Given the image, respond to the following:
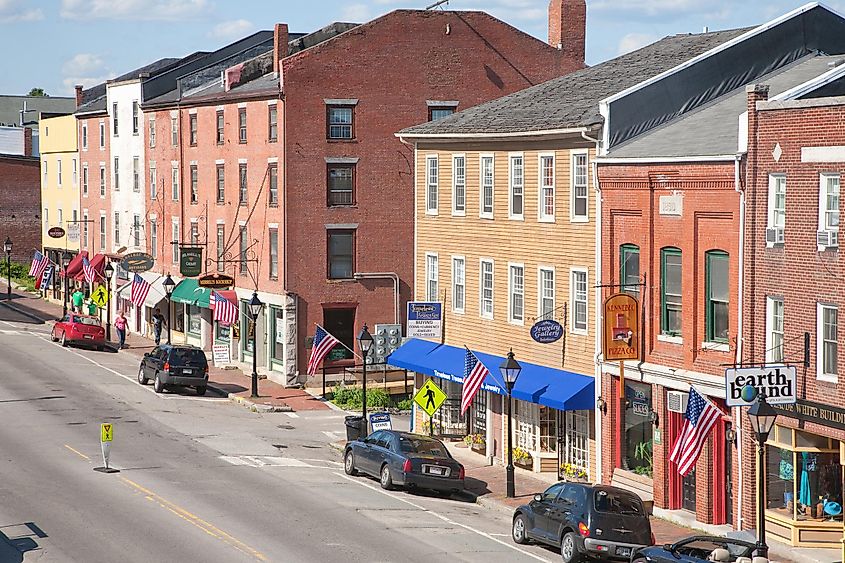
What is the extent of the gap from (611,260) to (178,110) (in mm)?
38583

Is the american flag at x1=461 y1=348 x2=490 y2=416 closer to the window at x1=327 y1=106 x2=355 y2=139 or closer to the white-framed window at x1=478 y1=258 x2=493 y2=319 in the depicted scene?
the white-framed window at x1=478 y1=258 x2=493 y2=319

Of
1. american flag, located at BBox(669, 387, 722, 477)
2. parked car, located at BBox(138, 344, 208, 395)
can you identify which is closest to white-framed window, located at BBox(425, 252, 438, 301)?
parked car, located at BBox(138, 344, 208, 395)

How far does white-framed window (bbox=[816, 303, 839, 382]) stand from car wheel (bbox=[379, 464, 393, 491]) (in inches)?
468

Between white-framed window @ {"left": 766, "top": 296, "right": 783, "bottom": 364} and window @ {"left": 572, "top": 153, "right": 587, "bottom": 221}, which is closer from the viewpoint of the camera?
white-framed window @ {"left": 766, "top": 296, "right": 783, "bottom": 364}

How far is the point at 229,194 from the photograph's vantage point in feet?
208

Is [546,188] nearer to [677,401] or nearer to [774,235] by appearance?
[677,401]

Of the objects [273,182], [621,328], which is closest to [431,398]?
[621,328]

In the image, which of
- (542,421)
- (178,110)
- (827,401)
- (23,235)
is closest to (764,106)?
(827,401)

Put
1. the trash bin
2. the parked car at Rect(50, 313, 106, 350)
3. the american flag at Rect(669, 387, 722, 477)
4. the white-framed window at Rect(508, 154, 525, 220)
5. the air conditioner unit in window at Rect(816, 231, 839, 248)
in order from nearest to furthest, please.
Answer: the air conditioner unit in window at Rect(816, 231, 839, 248) → the american flag at Rect(669, 387, 722, 477) → the white-framed window at Rect(508, 154, 525, 220) → the trash bin → the parked car at Rect(50, 313, 106, 350)

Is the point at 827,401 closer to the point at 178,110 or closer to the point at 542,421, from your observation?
the point at 542,421

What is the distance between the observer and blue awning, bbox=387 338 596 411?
118 feet

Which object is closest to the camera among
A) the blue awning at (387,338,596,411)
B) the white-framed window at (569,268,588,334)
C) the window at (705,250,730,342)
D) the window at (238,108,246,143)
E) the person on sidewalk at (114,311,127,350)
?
the window at (705,250,730,342)

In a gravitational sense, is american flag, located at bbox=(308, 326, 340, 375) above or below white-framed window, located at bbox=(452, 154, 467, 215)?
below

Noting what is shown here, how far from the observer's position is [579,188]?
122ft
